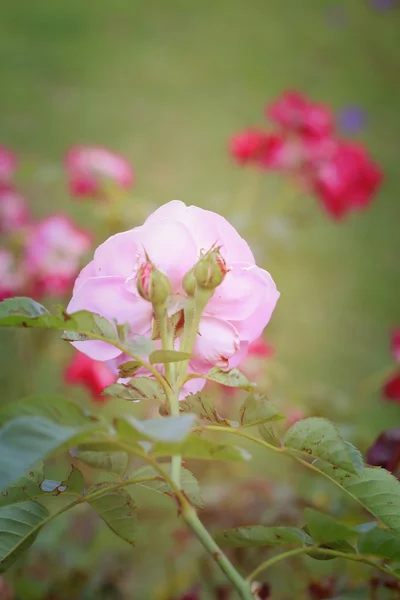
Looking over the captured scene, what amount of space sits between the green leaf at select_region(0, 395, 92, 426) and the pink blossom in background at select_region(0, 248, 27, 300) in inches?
34.2

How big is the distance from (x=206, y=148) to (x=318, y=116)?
4.88 feet

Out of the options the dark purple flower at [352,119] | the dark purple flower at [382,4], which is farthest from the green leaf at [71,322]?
the dark purple flower at [382,4]

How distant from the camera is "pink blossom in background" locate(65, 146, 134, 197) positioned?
124 cm

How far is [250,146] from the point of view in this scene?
1.32 metres

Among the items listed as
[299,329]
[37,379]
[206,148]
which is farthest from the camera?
[206,148]

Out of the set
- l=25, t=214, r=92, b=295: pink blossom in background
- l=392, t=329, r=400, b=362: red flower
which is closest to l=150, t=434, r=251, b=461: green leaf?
l=392, t=329, r=400, b=362: red flower

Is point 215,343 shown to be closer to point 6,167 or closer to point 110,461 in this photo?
point 110,461

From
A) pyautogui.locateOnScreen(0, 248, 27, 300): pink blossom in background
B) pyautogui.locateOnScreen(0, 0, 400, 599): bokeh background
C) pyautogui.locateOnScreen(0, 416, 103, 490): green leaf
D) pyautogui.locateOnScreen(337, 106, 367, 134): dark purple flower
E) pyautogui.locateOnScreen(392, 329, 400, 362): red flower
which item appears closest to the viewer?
pyautogui.locateOnScreen(0, 416, 103, 490): green leaf

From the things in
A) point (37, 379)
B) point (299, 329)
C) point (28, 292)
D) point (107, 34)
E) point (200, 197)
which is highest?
point (107, 34)

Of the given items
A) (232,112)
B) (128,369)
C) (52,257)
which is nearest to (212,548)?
(128,369)

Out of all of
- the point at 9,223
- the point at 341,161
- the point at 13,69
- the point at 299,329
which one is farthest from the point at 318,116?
the point at 13,69

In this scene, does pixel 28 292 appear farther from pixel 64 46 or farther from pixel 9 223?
pixel 64 46

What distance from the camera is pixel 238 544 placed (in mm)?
358

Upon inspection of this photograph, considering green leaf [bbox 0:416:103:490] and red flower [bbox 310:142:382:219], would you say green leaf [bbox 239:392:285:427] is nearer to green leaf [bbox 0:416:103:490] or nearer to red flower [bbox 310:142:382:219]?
green leaf [bbox 0:416:103:490]
